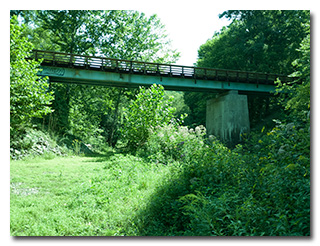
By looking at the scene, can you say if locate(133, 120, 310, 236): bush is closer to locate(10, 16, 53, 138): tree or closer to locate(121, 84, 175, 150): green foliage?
locate(10, 16, 53, 138): tree

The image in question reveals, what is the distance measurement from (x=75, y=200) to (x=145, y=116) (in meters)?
6.25

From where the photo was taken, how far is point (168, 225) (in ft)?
12.3

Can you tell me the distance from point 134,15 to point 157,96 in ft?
35.4

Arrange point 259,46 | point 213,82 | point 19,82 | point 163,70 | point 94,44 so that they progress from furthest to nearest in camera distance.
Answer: point 259,46
point 213,82
point 163,70
point 94,44
point 19,82

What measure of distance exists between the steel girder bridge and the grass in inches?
217

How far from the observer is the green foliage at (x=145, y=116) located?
10188 millimetres

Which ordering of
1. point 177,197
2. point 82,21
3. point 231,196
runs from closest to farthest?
point 231,196 → point 177,197 → point 82,21

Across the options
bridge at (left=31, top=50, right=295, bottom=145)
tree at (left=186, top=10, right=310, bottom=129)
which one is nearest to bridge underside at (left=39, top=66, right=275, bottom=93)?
bridge at (left=31, top=50, right=295, bottom=145)

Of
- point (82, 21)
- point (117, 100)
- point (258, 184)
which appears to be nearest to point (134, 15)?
point (117, 100)

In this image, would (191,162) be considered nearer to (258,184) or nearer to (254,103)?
(258,184)

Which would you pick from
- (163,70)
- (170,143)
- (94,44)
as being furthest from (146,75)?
(170,143)

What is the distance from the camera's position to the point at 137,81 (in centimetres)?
1609

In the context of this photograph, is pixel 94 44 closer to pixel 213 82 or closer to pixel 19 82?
pixel 19 82

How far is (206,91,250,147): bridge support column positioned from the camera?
700 inches
